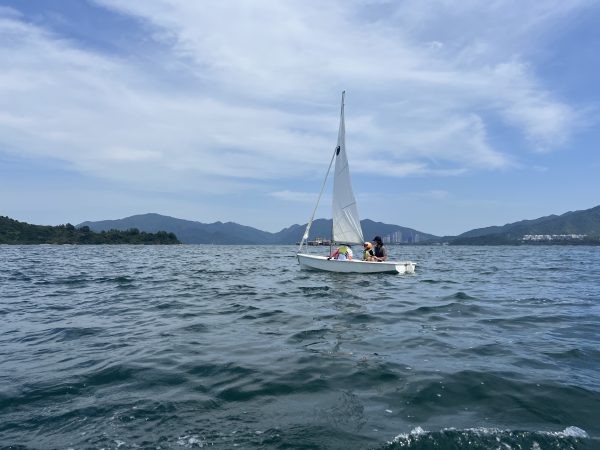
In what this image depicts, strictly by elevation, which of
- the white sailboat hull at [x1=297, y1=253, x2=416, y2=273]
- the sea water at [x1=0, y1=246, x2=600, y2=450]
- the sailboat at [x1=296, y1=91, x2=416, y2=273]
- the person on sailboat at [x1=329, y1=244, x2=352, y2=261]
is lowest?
the sea water at [x1=0, y1=246, x2=600, y2=450]

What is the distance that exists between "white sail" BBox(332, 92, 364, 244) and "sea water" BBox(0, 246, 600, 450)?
15.9 meters

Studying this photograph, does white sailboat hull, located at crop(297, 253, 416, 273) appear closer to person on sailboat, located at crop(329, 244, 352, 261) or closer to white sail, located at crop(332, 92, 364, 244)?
person on sailboat, located at crop(329, 244, 352, 261)

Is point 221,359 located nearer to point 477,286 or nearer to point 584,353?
point 584,353

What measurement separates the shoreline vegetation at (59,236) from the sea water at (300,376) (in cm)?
16664

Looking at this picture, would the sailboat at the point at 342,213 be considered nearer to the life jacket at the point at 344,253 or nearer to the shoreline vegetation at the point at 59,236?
the life jacket at the point at 344,253

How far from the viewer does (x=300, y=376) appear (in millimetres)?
7746

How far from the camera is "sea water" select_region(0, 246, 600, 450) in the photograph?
547 cm

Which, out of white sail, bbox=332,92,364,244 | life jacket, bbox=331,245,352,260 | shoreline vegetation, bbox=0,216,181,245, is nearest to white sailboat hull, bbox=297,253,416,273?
life jacket, bbox=331,245,352,260

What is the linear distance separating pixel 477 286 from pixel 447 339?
45.0 feet

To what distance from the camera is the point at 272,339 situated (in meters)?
10.7

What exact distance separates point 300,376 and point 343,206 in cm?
2522

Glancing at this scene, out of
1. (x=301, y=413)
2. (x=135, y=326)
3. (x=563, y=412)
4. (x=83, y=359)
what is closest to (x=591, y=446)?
(x=563, y=412)

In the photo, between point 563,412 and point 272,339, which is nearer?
point 563,412

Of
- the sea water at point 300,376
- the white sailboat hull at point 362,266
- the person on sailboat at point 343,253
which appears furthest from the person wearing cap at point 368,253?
the sea water at point 300,376
